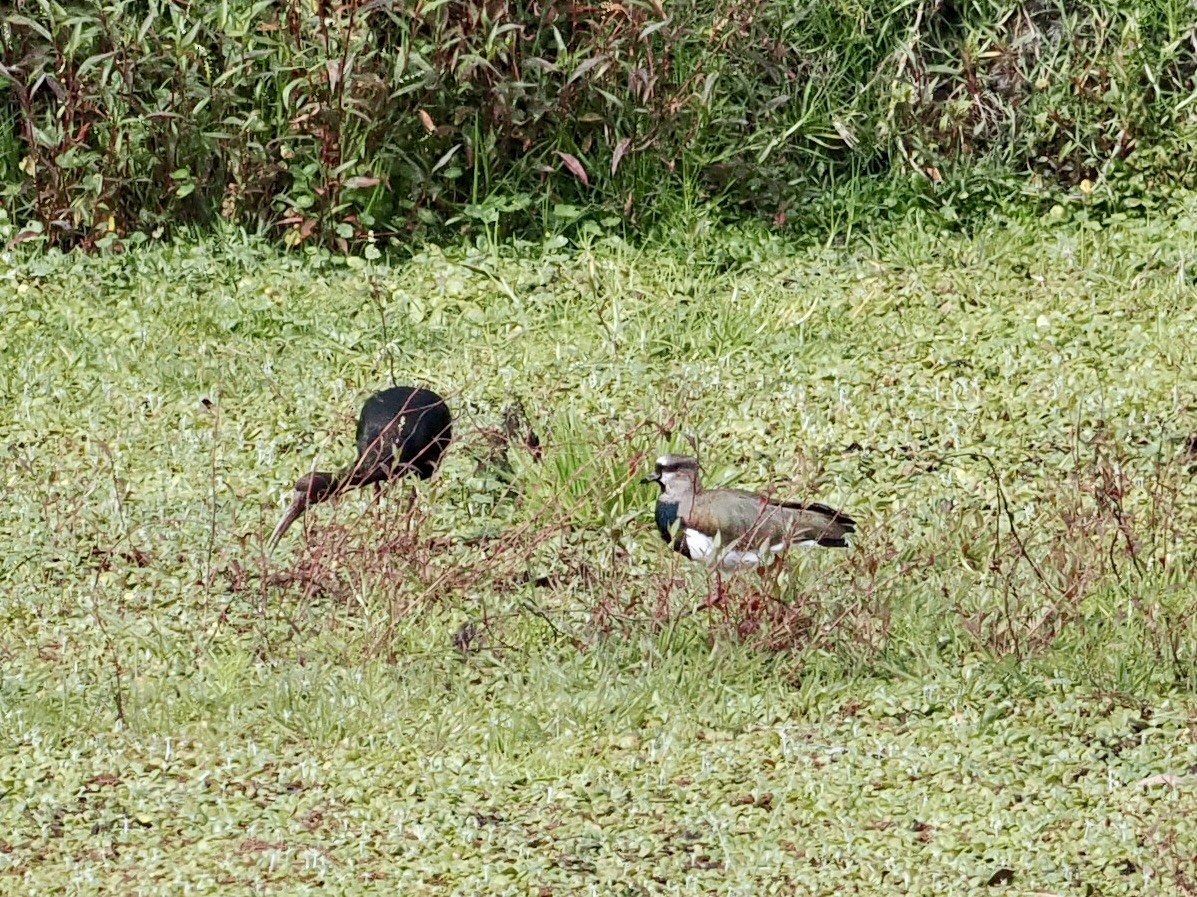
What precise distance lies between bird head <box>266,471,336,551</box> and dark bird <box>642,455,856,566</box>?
101 cm

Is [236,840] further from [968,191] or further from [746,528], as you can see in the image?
[968,191]

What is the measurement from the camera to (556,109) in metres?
8.64

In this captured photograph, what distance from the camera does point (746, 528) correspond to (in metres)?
6.03

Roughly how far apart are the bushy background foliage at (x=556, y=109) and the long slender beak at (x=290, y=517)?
7.56ft

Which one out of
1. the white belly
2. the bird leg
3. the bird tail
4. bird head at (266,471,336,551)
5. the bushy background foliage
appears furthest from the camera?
the bushy background foliage

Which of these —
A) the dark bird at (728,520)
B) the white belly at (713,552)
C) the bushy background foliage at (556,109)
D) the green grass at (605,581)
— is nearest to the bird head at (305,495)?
the green grass at (605,581)

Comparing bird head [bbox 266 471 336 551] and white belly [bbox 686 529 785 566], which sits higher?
white belly [bbox 686 529 785 566]

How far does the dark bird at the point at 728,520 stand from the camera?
Result: 593 cm

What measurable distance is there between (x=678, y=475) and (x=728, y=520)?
239 mm

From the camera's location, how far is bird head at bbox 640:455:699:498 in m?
6.19

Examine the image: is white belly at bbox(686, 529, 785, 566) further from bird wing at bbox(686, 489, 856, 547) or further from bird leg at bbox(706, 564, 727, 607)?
bird leg at bbox(706, 564, 727, 607)

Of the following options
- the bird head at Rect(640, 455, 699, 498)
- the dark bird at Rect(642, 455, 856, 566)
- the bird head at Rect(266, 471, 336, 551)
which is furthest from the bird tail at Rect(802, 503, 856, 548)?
the bird head at Rect(266, 471, 336, 551)

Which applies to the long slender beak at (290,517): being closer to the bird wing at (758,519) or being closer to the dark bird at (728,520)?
the dark bird at (728,520)

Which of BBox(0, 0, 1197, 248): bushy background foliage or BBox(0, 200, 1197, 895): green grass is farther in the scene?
BBox(0, 0, 1197, 248): bushy background foliage
